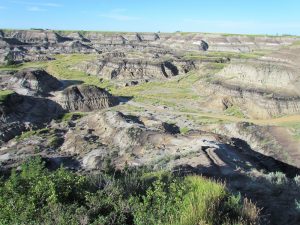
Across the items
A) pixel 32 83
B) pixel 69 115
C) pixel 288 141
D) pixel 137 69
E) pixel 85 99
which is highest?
pixel 137 69

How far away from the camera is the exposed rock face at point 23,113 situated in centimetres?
5863

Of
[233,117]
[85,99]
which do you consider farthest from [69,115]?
[233,117]

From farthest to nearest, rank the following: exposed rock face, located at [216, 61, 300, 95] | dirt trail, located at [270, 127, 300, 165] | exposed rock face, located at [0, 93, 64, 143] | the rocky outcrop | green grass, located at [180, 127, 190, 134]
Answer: the rocky outcrop
exposed rock face, located at [216, 61, 300, 95]
green grass, located at [180, 127, 190, 134]
exposed rock face, located at [0, 93, 64, 143]
dirt trail, located at [270, 127, 300, 165]

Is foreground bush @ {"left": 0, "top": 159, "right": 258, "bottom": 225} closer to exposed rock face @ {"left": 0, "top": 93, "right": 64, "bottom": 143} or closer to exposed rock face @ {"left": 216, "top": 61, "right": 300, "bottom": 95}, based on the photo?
exposed rock face @ {"left": 0, "top": 93, "right": 64, "bottom": 143}

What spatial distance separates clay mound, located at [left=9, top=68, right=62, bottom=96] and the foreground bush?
7176 cm

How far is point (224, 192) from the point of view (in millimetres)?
12148

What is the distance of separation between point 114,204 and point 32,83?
79.0 m

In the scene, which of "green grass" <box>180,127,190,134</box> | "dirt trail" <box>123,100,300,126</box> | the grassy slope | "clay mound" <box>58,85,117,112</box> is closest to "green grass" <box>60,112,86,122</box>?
"clay mound" <box>58,85,117,112</box>

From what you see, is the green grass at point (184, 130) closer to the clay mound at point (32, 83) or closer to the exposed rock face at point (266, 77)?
the exposed rock face at point (266, 77)

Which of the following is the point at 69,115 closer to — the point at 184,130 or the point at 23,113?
the point at 23,113

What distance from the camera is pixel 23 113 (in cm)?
6512

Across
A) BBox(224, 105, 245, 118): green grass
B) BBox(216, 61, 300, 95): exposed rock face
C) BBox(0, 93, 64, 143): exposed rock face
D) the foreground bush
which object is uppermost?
the foreground bush

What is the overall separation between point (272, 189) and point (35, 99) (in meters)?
60.9

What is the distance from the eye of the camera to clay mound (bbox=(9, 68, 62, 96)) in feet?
275
